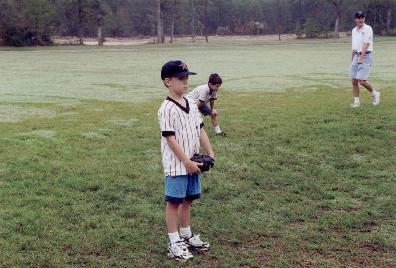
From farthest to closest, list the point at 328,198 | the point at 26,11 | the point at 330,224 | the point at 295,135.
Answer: the point at 26,11 < the point at 295,135 < the point at 328,198 < the point at 330,224

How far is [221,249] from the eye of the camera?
483 cm

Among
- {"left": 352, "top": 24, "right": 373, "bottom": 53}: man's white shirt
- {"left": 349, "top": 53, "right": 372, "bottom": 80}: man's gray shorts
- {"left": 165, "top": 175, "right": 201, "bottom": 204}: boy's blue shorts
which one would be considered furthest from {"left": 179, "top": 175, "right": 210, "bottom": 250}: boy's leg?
{"left": 352, "top": 24, "right": 373, "bottom": 53}: man's white shirt

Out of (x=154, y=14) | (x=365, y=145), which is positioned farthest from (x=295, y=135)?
(x=154, y=14)

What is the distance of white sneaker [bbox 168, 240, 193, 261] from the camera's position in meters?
4.60

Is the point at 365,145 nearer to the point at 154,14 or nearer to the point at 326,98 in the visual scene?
the point at 326,98

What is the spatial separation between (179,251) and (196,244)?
230mm

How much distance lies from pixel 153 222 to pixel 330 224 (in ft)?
5.91

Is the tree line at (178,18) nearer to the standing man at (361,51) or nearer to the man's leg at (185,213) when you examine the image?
the standing man at (361,51)

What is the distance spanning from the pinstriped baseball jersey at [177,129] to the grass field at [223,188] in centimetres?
83

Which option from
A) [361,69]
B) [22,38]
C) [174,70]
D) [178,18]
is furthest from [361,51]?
[178,18]

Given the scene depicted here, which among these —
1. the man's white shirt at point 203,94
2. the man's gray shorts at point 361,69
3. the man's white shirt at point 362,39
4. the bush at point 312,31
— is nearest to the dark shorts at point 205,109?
the man's white shirt at point 203,94

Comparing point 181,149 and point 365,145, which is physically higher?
point 181,149

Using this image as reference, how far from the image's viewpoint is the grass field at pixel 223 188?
4773 millimetres

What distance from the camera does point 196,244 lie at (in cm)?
480
